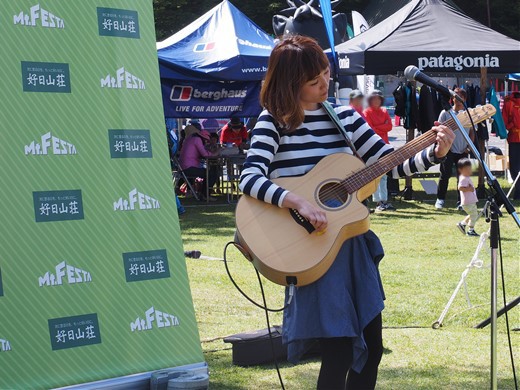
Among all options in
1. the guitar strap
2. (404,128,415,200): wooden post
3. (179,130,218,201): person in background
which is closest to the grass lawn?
the guitar strap

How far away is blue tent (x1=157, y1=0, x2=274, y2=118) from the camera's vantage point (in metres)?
15.1

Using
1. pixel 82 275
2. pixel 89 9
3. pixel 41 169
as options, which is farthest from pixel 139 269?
pixel 89 9

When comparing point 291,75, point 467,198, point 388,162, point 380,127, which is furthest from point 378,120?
point 291,75

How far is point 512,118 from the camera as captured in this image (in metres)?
16.8

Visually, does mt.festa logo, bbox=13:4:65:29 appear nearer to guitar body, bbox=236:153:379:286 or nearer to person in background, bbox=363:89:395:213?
guitar body, bbox=236:153:379:286

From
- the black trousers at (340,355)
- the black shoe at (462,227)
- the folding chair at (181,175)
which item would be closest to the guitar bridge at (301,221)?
the black trousers at (340,355)

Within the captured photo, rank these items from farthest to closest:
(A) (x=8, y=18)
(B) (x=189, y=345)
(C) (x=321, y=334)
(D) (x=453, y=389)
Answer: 1. (D) (x=453, y=389)
2. (B) (x=189, y=345)
3. (A) (x=8, y=18)
4. (C) (x=321, y=334)

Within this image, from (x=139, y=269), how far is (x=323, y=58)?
4.87ft

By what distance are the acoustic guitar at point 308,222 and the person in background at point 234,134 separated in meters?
14.4

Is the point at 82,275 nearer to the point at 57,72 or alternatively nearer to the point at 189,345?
the point at 189,345

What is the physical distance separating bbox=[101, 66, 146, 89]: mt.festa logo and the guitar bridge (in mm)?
1280

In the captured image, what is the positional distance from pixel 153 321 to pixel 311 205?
124cm

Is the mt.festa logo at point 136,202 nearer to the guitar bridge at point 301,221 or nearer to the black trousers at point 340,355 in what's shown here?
the guitar bridge at point 301,221

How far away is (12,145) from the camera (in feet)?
13.7
